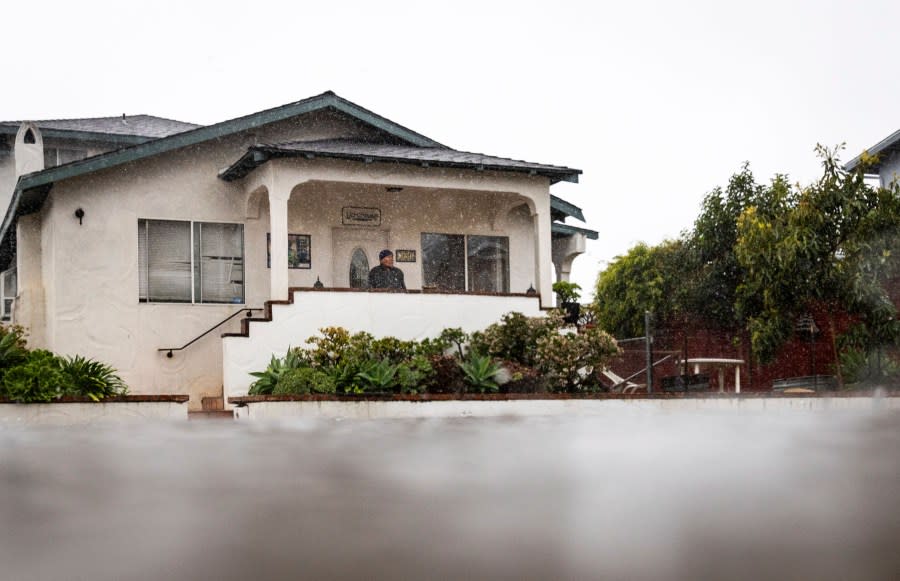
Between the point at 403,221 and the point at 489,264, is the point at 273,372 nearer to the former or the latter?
the point at 403,221

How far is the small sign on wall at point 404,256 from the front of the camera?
20.9 metres

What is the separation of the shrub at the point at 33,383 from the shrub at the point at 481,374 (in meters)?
5.40

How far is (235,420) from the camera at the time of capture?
14750 mm

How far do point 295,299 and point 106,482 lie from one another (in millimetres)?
12042

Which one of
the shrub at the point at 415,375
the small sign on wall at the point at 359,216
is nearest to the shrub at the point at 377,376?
the shrub at the point at 415,375

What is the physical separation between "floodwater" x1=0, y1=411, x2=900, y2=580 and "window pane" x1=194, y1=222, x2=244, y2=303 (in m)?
11.2

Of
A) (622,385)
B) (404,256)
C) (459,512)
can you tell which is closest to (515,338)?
(622,385)

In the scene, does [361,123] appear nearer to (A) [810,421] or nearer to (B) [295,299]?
(B) [295,299]

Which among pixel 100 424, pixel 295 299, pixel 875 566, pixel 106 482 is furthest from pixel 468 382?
pixel 875 566

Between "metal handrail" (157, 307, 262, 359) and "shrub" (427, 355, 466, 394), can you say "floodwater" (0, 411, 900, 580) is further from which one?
"metal handrail" (157, 307, 262, 359)

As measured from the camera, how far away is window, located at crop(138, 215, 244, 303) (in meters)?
19.0

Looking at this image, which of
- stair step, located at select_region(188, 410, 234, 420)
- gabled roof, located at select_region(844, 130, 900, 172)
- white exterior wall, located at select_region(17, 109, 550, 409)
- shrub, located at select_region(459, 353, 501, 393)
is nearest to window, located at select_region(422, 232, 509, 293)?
white exterior wall, located at select_region(17, 109, 550, 409)

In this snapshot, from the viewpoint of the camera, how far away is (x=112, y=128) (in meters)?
24.7

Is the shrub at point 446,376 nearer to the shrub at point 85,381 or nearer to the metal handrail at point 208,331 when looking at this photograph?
the metal handrail at point 208,331
